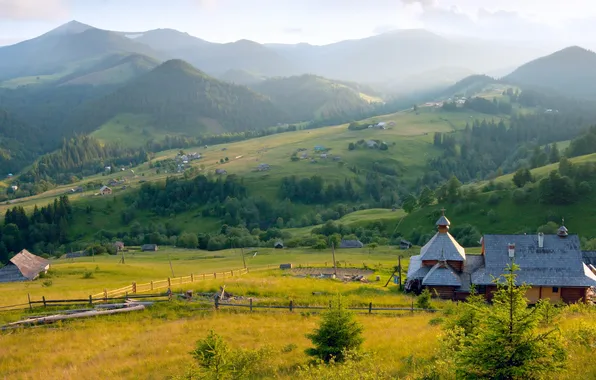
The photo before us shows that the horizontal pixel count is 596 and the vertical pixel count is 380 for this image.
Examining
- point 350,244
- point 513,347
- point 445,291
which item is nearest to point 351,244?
point 350,244

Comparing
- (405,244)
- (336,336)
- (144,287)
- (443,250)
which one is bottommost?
(405,244)

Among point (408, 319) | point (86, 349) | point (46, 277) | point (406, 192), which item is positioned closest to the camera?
point (86, 349)

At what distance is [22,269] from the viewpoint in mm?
61875

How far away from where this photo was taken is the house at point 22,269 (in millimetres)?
61062

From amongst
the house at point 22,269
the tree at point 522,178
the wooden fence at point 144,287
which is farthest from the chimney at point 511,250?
the tree at point 522,178

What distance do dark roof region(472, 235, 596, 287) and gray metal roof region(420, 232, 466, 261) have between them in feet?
9.38

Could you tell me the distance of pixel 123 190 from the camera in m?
183

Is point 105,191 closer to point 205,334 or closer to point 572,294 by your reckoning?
point 205,334

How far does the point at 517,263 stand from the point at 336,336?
98.4ft

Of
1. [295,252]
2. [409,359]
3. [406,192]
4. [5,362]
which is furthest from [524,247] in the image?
[406,192]

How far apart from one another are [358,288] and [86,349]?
28.7 metres

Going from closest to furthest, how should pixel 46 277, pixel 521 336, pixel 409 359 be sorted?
pixel 521 336
pixel 409 359
pixel 46 277

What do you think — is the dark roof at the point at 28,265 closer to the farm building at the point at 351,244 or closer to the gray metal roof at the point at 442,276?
the gray metal roof at the point at 442,276

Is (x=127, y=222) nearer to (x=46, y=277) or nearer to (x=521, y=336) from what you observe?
(x=46, y=277)
